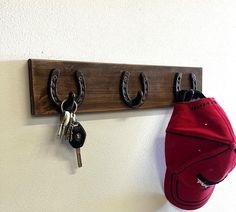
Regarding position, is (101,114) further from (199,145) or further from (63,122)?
(199,145)

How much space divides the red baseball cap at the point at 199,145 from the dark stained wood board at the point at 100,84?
7 cm

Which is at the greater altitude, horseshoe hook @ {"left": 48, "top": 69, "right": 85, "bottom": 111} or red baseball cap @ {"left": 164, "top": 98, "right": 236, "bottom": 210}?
horseshoe hook @ {"left": 48, "top": 69, "right": 85, "bottom": 111}

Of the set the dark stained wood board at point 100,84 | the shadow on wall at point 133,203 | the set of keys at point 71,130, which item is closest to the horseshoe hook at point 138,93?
the dark stained wood board at point 100,84

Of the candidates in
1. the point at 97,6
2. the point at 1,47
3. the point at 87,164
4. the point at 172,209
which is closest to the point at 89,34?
the point at 97,6

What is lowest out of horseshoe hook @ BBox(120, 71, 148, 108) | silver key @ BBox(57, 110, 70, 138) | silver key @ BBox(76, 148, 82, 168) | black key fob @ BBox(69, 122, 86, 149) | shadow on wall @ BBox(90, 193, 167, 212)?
shadow on wall @ BBox(90, 193, 167, 212)

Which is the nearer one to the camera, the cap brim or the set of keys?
the set of keys

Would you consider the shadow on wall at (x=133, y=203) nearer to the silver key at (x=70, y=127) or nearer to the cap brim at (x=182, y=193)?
the cap brim at (x=182, y=193)

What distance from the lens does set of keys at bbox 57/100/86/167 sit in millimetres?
577

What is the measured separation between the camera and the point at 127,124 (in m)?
0.70

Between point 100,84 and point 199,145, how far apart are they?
284 mm

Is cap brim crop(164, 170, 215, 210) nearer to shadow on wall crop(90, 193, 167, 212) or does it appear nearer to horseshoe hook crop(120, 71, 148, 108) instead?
shadow on wall crop(90, 193, 167, 212)

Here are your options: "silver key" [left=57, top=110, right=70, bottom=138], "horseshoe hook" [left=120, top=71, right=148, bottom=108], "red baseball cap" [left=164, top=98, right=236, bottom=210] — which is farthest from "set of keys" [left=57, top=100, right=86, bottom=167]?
"red baseball cap" [left=164, top=98, right=236, bottom=210]

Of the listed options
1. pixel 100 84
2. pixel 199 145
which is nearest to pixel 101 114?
pixel 100 84

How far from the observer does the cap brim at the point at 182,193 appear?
74 centimetres
